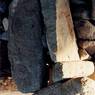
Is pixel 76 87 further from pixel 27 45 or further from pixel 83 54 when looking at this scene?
pixel 27 45

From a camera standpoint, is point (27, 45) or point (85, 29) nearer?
point (85, 29)

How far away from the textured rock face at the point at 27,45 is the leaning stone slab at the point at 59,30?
0.52 ft

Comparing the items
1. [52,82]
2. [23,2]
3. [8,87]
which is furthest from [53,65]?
[8,87]

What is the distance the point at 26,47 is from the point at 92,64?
0.48 metres

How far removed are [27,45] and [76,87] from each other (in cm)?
46

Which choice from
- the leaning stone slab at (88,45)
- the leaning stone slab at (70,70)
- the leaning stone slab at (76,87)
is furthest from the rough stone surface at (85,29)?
the leaning stone slab at (76,87)

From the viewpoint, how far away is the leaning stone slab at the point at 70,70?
2094 mm

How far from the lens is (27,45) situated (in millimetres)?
2287

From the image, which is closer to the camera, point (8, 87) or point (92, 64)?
point (92, 64)

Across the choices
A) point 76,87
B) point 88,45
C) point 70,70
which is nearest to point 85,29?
point 88,45

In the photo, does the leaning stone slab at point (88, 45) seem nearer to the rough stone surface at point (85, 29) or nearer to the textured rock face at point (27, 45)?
the rough stone surface at point (85, 29)

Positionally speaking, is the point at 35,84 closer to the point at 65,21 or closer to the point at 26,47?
the point at 26,47

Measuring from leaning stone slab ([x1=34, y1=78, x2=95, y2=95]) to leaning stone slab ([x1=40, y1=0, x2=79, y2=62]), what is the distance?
16cm

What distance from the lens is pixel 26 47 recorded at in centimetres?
229
